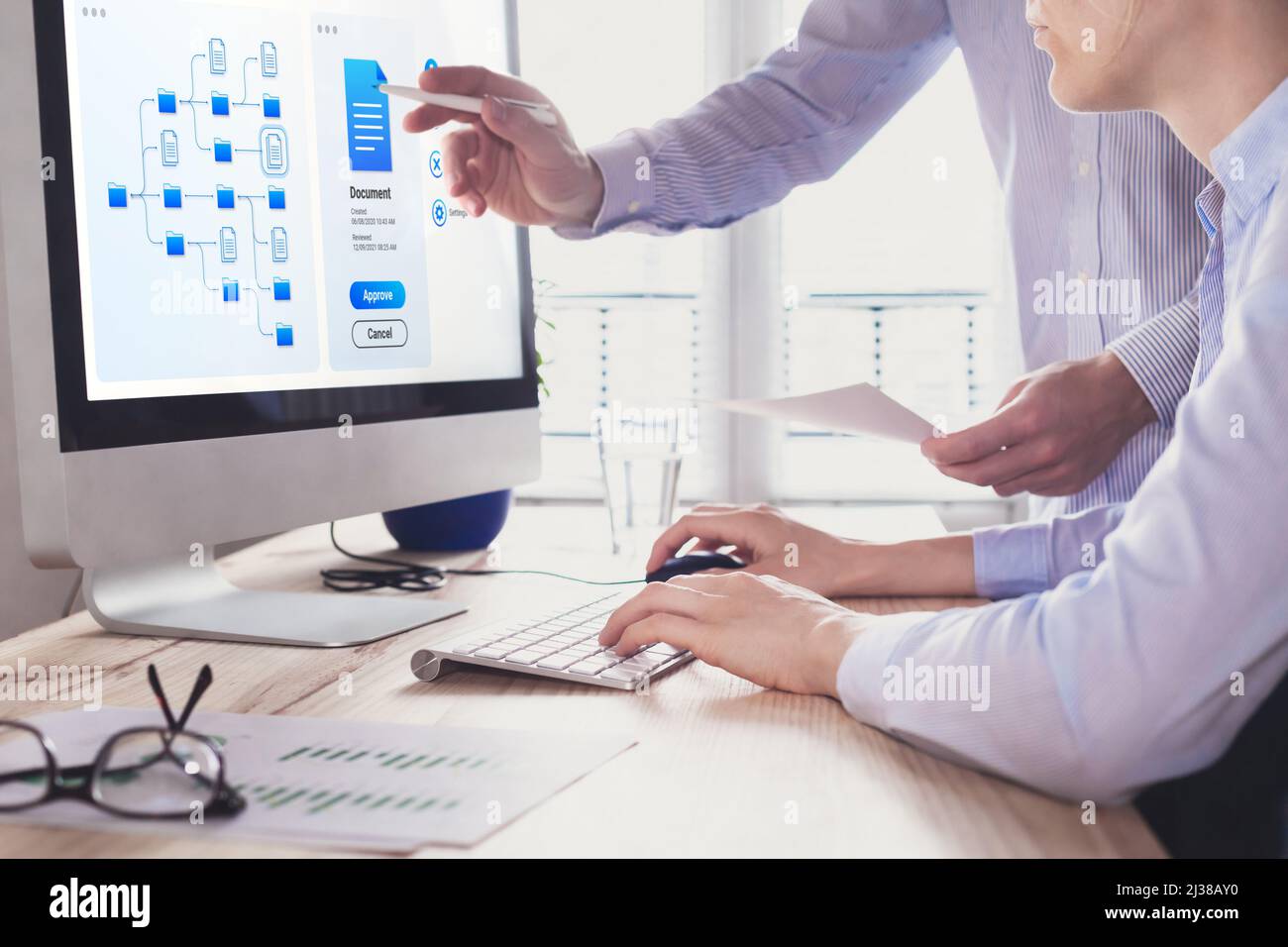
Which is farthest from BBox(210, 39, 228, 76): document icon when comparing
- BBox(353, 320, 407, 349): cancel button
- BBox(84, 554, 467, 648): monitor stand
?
BBox(84, 554, 467, 648): monitor stand

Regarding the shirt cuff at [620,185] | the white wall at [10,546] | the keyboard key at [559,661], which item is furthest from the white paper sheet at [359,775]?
the shirt cuff at [620,185]

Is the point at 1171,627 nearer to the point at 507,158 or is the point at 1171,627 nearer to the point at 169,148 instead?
the point at 169,148

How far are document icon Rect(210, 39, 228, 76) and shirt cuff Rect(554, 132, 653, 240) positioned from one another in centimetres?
52

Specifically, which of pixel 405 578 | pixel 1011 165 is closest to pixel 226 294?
pixel 405 578

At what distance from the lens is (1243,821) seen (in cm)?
71

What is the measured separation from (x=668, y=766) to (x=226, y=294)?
534 mm

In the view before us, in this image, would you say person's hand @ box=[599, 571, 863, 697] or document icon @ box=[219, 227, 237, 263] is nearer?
person's hand @ box=[599, 571, 863, 697]

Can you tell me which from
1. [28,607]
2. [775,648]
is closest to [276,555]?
[28,607]

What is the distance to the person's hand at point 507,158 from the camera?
39.9 inches

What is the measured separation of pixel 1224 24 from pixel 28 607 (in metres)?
1.35

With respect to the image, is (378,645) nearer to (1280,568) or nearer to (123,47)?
A: (123,47)

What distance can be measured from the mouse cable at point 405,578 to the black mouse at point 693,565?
2.7 inches

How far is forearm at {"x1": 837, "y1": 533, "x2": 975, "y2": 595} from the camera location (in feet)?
3.27

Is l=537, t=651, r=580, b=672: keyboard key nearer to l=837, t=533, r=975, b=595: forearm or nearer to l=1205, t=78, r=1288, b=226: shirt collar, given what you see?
l=837, t=533, r=975, b=595: forearm
